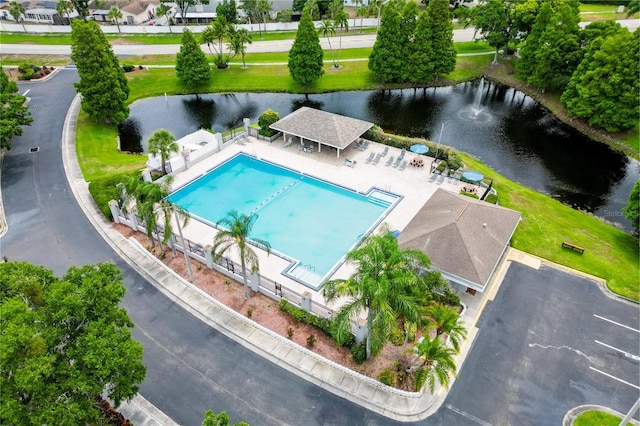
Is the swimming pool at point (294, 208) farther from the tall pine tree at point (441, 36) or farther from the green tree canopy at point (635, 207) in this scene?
the tall pine tree at point (441, 36)

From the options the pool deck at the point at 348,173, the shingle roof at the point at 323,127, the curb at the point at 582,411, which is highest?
the shingle roof at the point at 323,127

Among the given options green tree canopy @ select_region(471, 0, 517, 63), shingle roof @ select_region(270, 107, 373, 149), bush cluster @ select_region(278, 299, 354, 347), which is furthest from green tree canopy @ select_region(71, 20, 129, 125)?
green tree canopy @ select_region(471, 0, 517, 63)

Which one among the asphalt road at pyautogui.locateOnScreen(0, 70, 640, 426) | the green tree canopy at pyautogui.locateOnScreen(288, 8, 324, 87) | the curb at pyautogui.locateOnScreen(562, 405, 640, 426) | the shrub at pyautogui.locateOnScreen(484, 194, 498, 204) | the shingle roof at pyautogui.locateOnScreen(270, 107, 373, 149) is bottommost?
the curb at pyautogui.locateOnScreen(562, 405, 640, 426)

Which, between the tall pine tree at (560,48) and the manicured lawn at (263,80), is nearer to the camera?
the tall pine tree at (560,48)

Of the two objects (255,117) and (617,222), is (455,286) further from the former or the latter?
(255,117)

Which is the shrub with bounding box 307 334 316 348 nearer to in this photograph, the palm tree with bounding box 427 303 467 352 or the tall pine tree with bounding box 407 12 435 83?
the palm tree with bounding box 427 303 467 352

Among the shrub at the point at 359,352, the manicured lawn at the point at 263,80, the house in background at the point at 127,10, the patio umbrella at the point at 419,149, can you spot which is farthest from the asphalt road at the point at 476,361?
the house in background at the point at 127,10
